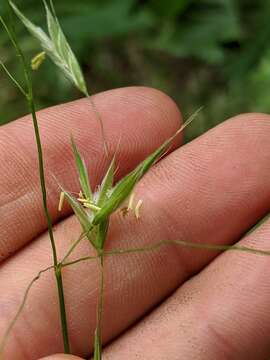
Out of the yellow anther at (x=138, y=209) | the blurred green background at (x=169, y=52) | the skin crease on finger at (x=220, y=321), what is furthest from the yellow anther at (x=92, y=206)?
the blurred green background at (x=169, y=52)

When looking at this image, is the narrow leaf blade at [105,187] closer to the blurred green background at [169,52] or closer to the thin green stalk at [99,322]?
the thin green stalk at [99,322]

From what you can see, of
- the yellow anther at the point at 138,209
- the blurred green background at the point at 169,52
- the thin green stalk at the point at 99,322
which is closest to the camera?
the thin green stalk at the point at 99,322

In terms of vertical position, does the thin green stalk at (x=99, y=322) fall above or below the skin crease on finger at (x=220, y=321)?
above

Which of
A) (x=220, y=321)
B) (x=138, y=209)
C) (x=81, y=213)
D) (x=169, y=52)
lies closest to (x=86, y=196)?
(x=81, y=213)

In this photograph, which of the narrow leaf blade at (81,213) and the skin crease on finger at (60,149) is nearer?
the narrow leaf blade at (81,213)

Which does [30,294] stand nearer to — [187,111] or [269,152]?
Answer: [269,152]

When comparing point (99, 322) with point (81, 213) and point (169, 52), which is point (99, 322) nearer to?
point (81, 213)

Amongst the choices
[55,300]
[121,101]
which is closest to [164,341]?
[55,300]

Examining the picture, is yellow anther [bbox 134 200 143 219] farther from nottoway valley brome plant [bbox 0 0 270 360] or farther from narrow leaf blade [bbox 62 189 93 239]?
narrow leaf blade [bbox 62 189 93 239]

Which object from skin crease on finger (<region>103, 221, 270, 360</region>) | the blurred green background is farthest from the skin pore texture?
the blurred green background
